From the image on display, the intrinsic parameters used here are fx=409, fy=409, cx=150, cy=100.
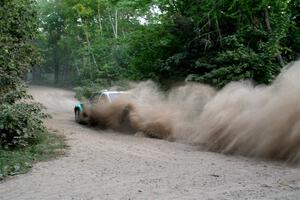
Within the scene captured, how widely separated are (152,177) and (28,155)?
4553 millimetres

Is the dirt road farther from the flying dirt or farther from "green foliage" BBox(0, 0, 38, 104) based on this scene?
"green foliage" BBox(0, 0, 38, 104)

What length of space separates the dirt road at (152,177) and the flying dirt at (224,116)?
0.69m

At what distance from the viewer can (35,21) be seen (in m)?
18.0

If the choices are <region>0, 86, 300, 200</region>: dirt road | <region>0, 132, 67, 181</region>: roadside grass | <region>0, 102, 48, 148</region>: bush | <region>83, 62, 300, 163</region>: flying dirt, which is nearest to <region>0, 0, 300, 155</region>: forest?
<region>0, 102, 48, 148</region>: bush

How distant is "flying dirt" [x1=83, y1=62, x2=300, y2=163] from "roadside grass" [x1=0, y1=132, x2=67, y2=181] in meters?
3.49

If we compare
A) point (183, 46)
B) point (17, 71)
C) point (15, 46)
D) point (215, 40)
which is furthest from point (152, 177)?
point (183, 46)

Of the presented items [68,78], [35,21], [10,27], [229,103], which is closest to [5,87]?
[10,27]

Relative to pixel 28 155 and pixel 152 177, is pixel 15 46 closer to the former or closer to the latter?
pixel 28 155

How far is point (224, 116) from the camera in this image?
1173 centimetres

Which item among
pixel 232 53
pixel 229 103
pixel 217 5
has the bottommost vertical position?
pixel 229 103

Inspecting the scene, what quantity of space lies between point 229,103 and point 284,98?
2.49 meters

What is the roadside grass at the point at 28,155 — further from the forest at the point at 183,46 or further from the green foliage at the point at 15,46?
the green foliage at the point at 15,46

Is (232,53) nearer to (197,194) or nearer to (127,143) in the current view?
(127,143)

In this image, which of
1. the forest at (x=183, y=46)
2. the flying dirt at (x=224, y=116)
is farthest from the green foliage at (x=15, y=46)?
the flying dirt at (x=224, y=116)
